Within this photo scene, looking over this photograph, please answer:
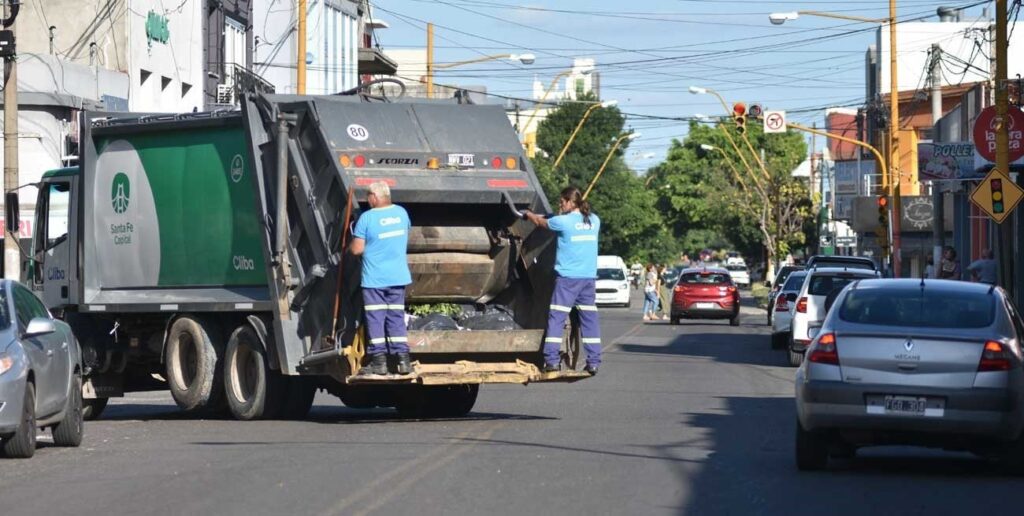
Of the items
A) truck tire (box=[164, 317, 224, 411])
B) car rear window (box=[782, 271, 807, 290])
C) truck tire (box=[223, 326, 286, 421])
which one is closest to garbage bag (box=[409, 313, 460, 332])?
truck tire (box=[223, 326, 286, 421])

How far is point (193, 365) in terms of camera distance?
16672 millimetres

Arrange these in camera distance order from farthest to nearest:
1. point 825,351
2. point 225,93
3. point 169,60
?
point 225,93, point 169,60, point 825,351

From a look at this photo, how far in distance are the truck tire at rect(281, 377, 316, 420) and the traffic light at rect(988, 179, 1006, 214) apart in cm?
1341

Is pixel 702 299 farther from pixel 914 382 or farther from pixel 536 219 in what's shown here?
pixel 914 382

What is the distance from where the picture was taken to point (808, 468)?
11.9 m

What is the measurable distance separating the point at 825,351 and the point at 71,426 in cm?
602

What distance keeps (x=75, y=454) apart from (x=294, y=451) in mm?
1758

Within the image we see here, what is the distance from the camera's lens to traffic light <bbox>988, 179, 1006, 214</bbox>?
25.7m

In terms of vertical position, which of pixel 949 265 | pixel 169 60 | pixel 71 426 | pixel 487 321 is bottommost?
pixel 71 426

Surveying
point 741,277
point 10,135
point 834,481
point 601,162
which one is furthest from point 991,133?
point 741,277

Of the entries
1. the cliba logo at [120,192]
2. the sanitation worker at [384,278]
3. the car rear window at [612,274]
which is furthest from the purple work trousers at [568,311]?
the car rear window at [612,274]

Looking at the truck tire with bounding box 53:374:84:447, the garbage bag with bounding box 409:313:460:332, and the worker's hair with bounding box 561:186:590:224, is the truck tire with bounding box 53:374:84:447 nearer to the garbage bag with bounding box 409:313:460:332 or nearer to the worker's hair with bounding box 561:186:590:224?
the garbage bag with bounding box 409:313:460:332

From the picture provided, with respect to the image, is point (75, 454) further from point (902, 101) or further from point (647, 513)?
point (902, 101)

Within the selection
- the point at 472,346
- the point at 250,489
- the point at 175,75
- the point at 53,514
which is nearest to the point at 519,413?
the point at 472,346
